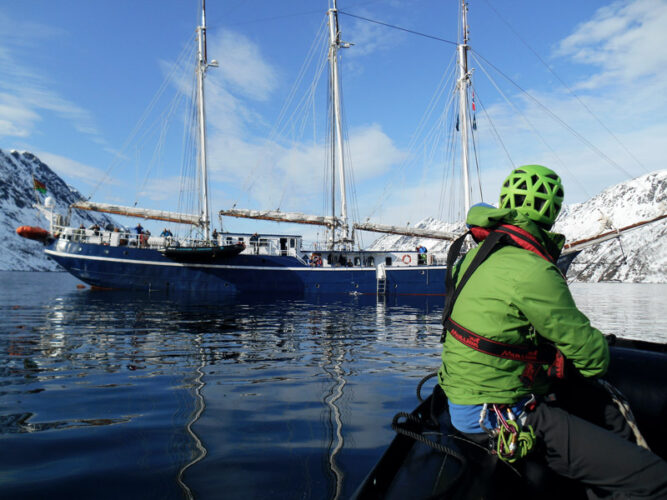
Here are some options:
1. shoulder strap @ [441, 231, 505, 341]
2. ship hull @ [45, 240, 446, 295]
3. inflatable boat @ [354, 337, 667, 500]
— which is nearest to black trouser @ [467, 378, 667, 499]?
inflatable boat @ [354, 337, 667, 500]

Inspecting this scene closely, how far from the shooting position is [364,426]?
15.0 feet

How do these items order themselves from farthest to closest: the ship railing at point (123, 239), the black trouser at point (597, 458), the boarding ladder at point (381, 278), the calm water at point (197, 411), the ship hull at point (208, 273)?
the boarding ladder at point (381, 278)
the ship railing at point (123, 239)
the ship hull at point (208, 273)
the calm water at point (197, 411)
the black trouser at point (597, 458)

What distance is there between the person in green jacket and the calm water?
4.91 ft

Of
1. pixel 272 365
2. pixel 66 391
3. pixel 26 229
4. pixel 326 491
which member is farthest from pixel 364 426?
pixel 26 229

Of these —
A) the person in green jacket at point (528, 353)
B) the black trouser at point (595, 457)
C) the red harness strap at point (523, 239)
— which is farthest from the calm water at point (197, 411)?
the red harness strap at point (523, 239)

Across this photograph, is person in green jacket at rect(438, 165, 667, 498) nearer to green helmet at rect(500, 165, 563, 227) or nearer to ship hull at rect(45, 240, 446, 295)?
green helmet at rect(500, 165, 563, 227)

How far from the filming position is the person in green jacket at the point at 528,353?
2.15 meters

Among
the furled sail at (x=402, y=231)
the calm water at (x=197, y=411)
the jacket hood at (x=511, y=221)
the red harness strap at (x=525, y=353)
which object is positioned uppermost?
the furled sail at (x=402, y=231)

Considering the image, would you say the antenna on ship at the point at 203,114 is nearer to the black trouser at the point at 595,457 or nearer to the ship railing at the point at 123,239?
the ship railing at the point at 123,239

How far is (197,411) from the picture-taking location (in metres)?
4.98

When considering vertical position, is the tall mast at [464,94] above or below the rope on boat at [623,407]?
above

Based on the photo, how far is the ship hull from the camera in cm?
3094

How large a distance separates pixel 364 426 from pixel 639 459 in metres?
2.94

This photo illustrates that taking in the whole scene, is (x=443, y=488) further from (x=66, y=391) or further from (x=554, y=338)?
(x=66, y=391)
